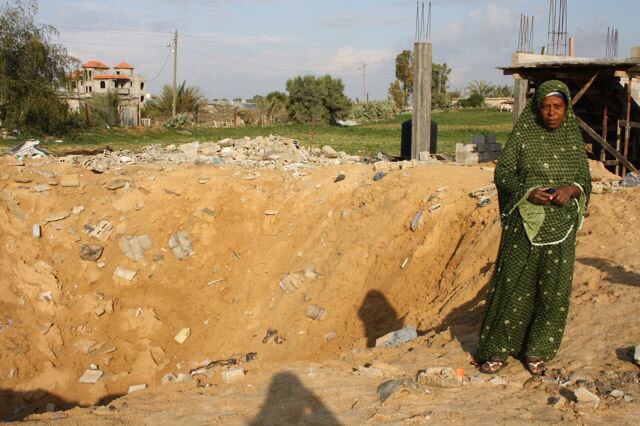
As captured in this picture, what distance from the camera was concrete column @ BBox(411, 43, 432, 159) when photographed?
11398 millimetres

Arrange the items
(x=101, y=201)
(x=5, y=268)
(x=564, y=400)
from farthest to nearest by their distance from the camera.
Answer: (x=101, y=201) < (x=5, y=268) < (x=564, y=400)

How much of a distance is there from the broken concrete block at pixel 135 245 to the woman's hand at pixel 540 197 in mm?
6176

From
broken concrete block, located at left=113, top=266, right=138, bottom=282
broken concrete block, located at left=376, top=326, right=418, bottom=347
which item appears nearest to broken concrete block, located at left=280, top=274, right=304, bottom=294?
broken concrete block, located at left=113, top=266, right=138, bottom=282

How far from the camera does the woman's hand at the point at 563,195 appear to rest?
3.50m

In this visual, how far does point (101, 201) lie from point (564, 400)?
726 centimetres

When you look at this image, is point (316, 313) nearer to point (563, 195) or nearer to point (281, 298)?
point (281, 298)

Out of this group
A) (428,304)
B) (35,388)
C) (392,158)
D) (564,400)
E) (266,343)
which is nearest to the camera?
(564,400)

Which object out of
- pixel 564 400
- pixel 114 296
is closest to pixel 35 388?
pixel 114 296

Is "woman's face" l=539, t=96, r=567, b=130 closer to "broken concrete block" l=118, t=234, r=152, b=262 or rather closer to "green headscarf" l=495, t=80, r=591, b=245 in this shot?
"green headscarf" l=495, t=80, r=591, b=245

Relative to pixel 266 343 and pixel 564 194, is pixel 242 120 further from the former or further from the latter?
pixel 564 194

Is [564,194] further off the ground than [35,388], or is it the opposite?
[564,194]

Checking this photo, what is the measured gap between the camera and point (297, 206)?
9.25 metres

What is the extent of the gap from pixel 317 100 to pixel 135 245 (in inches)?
1347

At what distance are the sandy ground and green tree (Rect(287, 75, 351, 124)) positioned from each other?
32.5 meters
